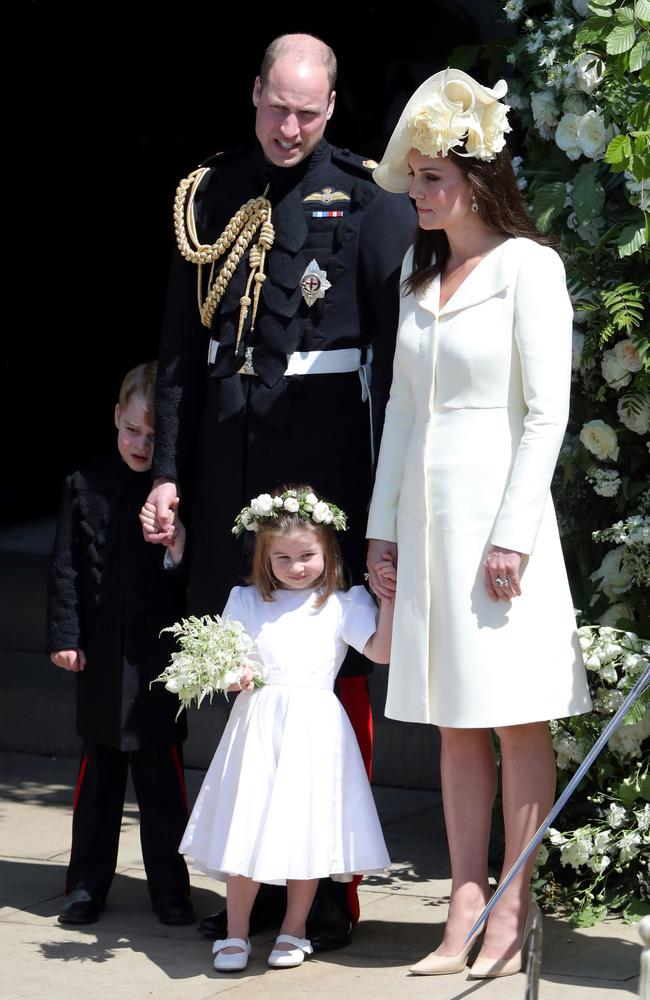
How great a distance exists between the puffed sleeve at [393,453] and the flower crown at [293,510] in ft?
0.34

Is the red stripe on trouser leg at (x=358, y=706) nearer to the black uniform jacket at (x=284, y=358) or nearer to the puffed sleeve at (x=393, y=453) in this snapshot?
the black uniform jacket at (x=284, y=358)

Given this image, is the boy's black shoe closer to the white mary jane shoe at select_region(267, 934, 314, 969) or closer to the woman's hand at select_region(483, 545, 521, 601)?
the white mary jane shoe at select_region(267, 934, 314, 969)

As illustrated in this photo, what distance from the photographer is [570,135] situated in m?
4.39

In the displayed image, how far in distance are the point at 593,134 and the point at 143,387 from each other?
1.30 meters

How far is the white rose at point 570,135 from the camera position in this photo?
173 inches

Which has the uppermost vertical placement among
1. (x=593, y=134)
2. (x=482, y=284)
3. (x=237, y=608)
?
(x=593, y=134)

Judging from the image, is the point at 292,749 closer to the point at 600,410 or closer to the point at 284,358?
the point at 284,358

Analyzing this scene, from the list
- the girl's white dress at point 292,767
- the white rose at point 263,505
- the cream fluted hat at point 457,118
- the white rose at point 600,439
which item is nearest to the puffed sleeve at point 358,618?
the girl's white dress at point 292,767

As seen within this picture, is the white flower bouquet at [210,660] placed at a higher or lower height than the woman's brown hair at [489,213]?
lower

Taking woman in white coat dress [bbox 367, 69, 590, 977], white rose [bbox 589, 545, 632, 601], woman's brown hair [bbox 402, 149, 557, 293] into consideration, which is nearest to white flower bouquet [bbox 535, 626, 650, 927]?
white rose [bbox 589, 545, 632, 601]

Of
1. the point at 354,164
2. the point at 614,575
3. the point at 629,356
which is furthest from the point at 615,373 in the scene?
the point at 354,164

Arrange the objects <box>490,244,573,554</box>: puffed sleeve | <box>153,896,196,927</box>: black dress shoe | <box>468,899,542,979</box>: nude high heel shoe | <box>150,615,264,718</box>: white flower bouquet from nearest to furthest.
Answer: <box>490,244,573,554</box>: puffed sleeve < <box>468,899,542,979</box>: nude high heel shoe < <box>150,615,264,718</box>: white flower bouquet < <box>153,896,196,927</box>: black dress shoe

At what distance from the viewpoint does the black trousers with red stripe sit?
4.62 meters

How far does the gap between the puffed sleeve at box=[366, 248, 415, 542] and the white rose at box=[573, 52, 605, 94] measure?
2.46 feet
